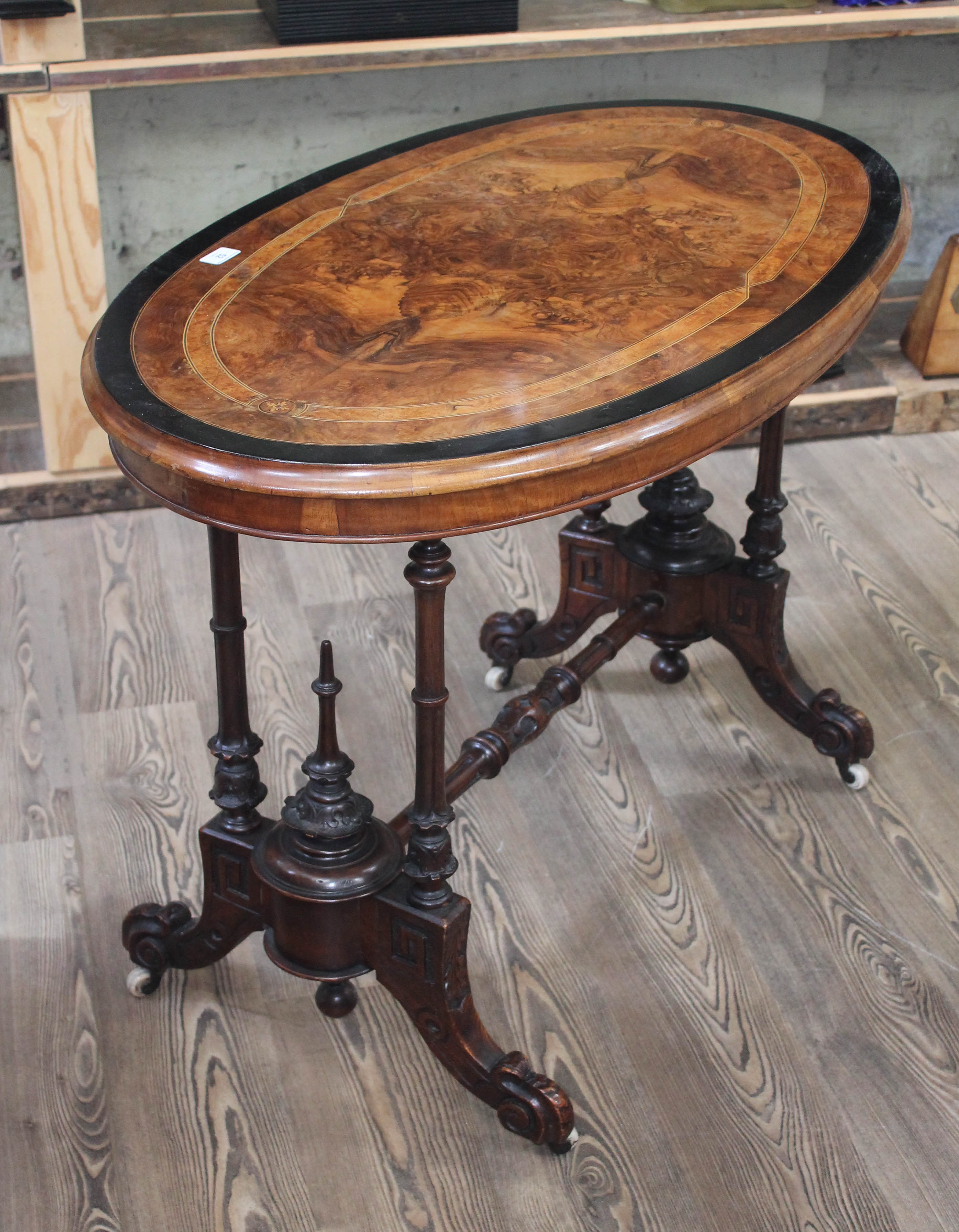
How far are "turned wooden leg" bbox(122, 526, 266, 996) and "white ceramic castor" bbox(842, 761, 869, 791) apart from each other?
910 millimetres

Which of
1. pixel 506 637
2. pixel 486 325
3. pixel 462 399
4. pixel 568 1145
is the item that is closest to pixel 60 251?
pixel 506 637

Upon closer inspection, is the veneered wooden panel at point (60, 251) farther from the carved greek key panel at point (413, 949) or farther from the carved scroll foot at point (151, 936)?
the carved greek key panel at point (413, 949)

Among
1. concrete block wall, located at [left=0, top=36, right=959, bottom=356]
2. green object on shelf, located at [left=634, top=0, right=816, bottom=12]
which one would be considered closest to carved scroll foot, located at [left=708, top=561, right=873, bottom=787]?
green object on shelf, located at [left=634, top=0, right=816, bottom=12]

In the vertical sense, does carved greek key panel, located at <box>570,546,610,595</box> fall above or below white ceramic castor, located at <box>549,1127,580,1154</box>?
above

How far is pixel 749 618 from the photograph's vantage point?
6.80 feet

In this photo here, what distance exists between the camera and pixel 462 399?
1.25m

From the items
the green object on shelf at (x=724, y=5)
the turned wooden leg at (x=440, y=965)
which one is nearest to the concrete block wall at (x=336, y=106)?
the green object on shelf at (x=724, y=5)

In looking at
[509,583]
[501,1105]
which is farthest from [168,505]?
[509,583]

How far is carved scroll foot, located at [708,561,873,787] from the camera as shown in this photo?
205 cm

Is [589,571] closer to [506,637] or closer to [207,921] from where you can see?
[506,637]

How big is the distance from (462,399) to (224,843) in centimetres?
66

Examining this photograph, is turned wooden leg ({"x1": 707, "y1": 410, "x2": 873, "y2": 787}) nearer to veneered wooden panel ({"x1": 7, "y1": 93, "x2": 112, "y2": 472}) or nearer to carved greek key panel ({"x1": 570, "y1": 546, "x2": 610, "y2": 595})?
carved greek key panel ({"x1": 570, "y1": 546, "x2": 610, "y2": 595})

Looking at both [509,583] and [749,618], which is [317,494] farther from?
[509,583]

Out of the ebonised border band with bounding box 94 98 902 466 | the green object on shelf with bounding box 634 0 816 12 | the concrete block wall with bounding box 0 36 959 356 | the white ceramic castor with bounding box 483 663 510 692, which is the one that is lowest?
the white ceramic castor with bounding box 483 663 510 692
